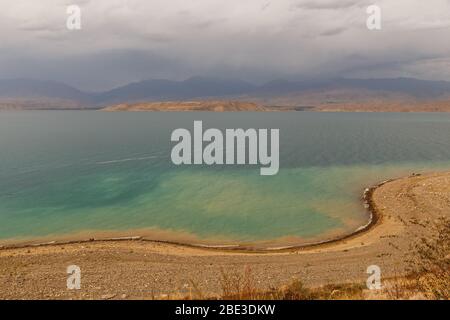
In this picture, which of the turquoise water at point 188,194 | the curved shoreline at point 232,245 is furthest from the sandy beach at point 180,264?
the turquoise water at point 188,194

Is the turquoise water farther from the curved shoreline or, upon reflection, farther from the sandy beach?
the sandy beach

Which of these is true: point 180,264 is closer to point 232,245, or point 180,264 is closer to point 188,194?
point 232,245

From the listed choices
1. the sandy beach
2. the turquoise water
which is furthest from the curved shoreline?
the turquoise water

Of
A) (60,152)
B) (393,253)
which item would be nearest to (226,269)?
(393,253)

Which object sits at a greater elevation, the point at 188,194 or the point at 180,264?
the point at 188,194

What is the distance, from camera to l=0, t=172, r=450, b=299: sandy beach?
19234 millimetres

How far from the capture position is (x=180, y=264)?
78.7 feet

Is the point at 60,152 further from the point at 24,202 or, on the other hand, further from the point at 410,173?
the point at 410,173

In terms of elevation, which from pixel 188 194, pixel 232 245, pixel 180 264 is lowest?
pixel 232 245

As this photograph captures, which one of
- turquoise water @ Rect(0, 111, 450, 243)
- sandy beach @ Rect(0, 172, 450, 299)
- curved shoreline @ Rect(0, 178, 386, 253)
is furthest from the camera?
turquoise water @ Rect(0, 111, 450, 243)

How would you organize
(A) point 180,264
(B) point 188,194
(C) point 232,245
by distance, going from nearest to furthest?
1. (A) point 180,264
2. (C) point 232,245
3. (B) point 188,194

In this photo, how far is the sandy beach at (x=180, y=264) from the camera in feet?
63.1

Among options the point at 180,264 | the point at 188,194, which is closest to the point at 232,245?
the point at 180,264

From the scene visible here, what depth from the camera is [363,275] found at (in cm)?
2069
